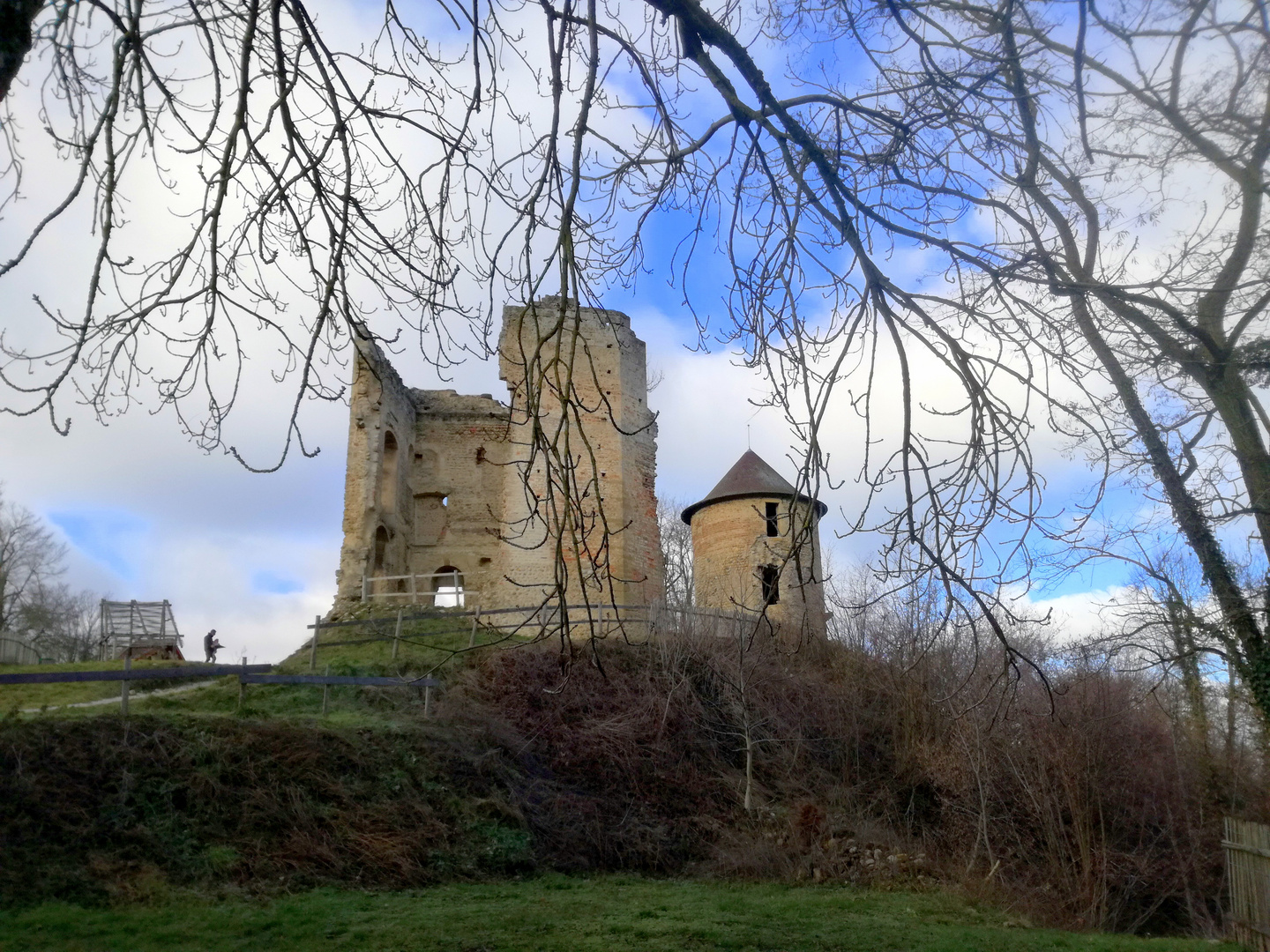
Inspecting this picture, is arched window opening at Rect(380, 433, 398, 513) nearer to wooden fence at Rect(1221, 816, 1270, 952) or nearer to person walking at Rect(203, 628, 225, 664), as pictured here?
person walking at Rect(203, 628, 225, 664)

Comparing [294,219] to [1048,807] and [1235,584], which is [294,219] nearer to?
[1235,584]

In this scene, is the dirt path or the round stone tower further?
the round stone tower

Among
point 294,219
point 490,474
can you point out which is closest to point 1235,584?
point 294,219

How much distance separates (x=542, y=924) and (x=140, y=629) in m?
13.7

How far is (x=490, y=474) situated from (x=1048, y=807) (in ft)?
50.7

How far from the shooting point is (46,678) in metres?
12.1

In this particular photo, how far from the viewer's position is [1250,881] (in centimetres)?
1029

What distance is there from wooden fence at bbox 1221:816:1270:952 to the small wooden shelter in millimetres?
17612

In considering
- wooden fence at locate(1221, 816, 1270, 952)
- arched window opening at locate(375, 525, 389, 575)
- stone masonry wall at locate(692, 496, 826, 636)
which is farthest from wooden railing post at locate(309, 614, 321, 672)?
wooden fence at locate(1221, 816, 1270, 952)

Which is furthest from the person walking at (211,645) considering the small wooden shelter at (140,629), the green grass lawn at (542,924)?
the green grass lawn at (542,924)

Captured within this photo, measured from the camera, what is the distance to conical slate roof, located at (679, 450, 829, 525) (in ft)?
84.9

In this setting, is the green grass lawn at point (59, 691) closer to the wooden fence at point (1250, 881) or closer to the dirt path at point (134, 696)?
the dirt path at point (134, 696)

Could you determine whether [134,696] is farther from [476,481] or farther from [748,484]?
[748,484]

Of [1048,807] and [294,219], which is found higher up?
[294,219]
